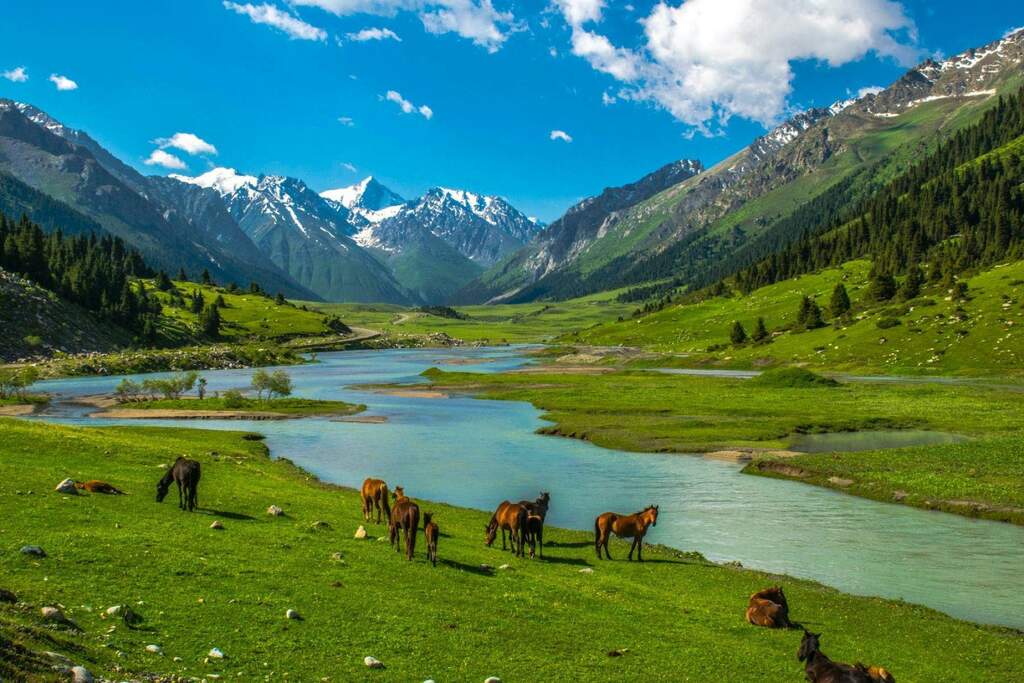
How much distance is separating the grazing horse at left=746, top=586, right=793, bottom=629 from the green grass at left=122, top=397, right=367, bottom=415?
76376 mm

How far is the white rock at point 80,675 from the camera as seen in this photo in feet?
35.3

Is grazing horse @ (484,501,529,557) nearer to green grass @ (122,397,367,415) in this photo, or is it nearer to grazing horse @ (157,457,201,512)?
grazing horse @ (157,457,201,512)

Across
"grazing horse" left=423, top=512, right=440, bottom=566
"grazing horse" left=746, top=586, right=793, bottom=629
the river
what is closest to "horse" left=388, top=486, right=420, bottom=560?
"grazing horse" left=423, top=512, right=440, bottom=566

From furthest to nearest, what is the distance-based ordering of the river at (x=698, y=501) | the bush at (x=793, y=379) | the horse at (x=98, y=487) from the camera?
the bush at (x=793, y=379)
the river at (x=698, y=501)
the horse at (x=98, y=487)

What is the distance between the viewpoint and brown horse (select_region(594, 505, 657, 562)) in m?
30.4

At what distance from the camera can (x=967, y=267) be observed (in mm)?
170500

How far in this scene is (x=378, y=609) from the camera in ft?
63.6

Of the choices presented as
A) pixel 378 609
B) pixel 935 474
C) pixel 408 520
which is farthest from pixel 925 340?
pixel 378 609

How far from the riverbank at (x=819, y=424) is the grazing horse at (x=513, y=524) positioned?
28.3 metres

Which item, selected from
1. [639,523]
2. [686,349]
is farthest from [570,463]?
[686,349]

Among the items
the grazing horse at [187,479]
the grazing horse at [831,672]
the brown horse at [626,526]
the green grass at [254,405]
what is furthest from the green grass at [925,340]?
the grazing horse at [187,479]

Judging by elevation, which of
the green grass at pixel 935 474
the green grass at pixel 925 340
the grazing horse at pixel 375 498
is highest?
the green grass at pixel 925 340

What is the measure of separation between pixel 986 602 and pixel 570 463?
1358 inches

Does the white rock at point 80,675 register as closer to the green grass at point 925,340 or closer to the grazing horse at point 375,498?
the grazing horse at point 375,498
